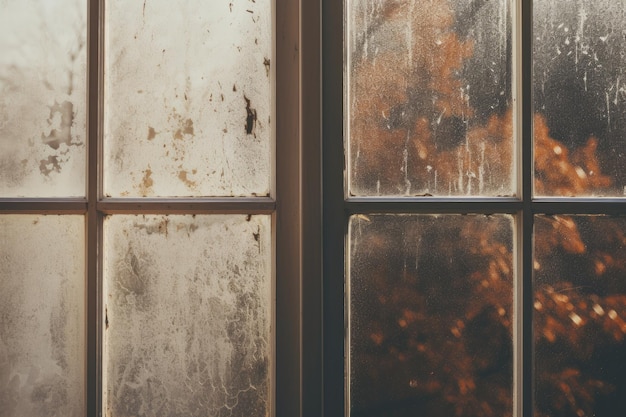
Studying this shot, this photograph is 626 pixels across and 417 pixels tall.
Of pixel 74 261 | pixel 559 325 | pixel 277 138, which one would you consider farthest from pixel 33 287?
pixel 559 325

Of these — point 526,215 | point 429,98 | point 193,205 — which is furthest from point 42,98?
point 526,215

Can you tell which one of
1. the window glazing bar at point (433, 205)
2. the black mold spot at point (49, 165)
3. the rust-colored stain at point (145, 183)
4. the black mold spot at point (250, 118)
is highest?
the black mold spot at point (250, 118)

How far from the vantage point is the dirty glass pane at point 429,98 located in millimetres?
1009

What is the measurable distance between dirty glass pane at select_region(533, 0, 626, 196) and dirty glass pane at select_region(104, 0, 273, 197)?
0.64 meters

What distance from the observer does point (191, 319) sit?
3.36 ft

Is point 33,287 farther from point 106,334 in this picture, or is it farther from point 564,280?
point 564,280

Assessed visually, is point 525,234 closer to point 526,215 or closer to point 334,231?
point 526,215

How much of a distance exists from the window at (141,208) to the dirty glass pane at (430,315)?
23 centimetres

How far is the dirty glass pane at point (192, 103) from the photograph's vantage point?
103cm

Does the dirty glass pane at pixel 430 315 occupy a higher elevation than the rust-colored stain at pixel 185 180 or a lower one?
lower

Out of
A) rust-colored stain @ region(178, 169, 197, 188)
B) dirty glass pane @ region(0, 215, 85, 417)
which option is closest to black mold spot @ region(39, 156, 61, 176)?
dirty glass pane @ region(0, 215, 85, 417)

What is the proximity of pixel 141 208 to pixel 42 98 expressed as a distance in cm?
36

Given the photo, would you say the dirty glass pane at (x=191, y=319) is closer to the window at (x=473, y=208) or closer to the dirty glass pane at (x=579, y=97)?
the window at (x=473, y=208)

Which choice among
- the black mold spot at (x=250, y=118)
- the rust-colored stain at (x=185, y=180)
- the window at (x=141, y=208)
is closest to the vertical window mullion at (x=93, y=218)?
the window at (x=141, y=208)
